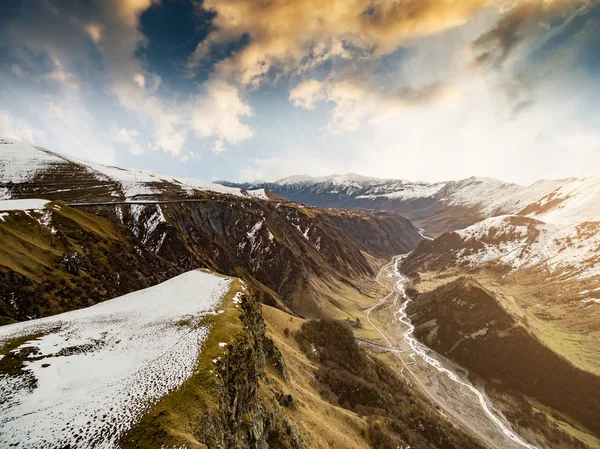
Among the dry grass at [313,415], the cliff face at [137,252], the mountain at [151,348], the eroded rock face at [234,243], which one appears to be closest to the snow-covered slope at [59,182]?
the mountain at [151,348]

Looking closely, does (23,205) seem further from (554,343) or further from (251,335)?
(554,343)

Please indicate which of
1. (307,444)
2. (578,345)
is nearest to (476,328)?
(578,345)

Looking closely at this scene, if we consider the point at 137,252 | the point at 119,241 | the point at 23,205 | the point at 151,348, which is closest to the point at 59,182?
the point at 23,205

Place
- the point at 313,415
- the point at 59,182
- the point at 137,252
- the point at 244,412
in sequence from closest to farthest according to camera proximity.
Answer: the point at 244,412 → the point at 313,415 → the point at 137,252 → the point at 59,182

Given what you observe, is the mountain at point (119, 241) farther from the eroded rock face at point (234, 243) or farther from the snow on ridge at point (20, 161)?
the eroded rock face at point (234, 243)

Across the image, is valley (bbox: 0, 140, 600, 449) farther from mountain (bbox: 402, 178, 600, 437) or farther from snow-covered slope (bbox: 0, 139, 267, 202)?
snow-covered slope (bbox: 0, 139, 267, 202)

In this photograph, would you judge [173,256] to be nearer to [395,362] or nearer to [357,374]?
[357,374]
